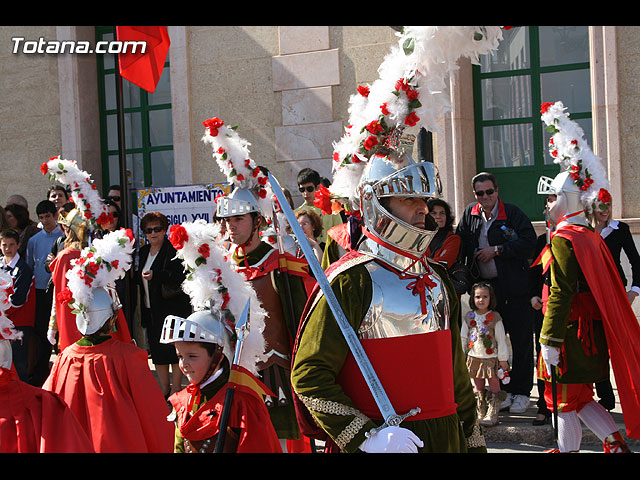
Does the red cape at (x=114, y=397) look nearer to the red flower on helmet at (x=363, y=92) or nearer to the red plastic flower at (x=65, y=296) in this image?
the red plastic flower at (x=65, y=296)

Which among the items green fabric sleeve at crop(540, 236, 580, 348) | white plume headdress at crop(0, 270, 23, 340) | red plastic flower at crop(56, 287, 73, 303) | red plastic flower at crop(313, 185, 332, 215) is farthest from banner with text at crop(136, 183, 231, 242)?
red plastic flower at crop(313, 185, 332, 215)

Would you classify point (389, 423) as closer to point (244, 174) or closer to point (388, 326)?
point (388, 326)

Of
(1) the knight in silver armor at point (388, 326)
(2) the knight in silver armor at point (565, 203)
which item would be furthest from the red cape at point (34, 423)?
(2) the knight in silver armor at point (565, 203)

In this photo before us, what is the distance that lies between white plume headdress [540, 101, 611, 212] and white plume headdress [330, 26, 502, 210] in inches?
101

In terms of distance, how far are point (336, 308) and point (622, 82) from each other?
6807 mm

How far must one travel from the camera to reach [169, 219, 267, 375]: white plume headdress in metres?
4.30

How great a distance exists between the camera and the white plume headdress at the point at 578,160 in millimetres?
5777

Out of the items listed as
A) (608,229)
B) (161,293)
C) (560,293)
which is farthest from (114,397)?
(608,229)

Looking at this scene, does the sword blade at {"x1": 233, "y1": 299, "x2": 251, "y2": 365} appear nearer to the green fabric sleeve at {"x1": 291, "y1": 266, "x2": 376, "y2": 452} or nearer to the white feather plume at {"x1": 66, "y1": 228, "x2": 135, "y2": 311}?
the green fabric sleeve at {"x1": 291, "y1": 266, "x2": 376, "y2": 452}

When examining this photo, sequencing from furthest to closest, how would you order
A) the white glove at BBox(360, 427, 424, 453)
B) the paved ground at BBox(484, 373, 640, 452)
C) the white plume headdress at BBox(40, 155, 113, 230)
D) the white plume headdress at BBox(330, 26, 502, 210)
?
the white plume headdress at BBox(40, 155, 113, 230) → the paved ground at BBox(484, 373, 640, 452) → the white plume headdress at BBox(330, 26, 502, 210) → the white glove at BBox(360, 427, 424, 453)

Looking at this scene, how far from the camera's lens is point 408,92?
3.39 meters

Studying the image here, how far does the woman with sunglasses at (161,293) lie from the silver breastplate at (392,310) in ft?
15.3
